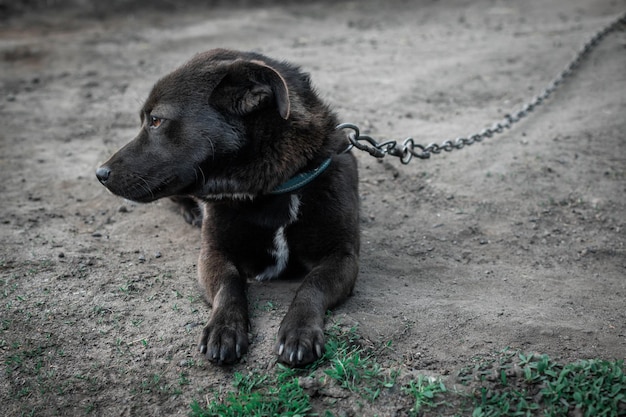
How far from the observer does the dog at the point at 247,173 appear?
3113mm

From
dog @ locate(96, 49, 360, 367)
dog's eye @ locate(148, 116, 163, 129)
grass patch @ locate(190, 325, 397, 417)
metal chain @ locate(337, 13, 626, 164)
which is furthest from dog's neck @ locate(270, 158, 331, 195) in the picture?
grass patch @ locate(190, 325, 397, 417)

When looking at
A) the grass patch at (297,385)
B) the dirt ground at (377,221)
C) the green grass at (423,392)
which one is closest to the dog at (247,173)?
the dirt ground at (377,221)

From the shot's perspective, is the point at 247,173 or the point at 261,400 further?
the point at 247,173

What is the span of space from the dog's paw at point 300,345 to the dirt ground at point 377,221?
94 millimetres

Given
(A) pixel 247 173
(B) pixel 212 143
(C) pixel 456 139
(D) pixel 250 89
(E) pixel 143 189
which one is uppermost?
(D) pixel 250 89

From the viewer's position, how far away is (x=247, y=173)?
10.5ft

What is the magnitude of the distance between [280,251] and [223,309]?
54cm

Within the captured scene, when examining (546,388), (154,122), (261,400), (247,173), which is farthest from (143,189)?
(546,388)

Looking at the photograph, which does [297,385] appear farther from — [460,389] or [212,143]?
[212,143]

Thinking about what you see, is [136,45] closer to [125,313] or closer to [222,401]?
[125,313]

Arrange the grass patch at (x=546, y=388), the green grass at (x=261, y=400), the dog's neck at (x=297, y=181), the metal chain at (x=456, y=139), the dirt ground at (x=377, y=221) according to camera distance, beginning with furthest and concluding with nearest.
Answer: the metal chain at (x=456, y=139), the dog's neck at (x=297, y=181), the dirt ground at (x=377, y=221), the green grass at (x=261, y=400), the grass patch at (x=546, y=388)

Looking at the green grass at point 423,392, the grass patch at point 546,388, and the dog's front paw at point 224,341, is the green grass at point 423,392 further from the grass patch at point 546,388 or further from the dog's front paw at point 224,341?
the dog's front paw at point 224,341

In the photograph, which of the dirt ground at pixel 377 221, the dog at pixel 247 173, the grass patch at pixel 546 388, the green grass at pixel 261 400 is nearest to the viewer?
the grass patch at pixel 546 388

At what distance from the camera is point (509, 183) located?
468 centimetres
